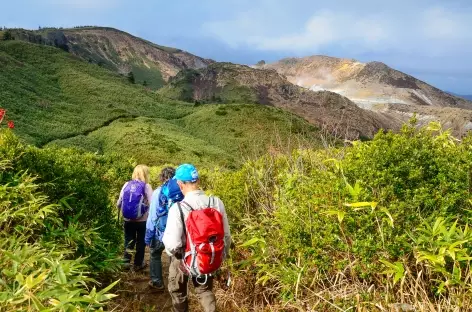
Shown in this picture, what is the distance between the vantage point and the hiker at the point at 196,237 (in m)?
4.77

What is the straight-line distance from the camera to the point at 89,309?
353 centimetres

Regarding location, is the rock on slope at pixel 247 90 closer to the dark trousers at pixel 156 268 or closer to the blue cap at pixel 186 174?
the dark trousers at pixel 156 268

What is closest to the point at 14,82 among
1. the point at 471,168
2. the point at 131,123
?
the point at 131,123

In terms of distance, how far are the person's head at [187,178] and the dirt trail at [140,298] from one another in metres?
2.07

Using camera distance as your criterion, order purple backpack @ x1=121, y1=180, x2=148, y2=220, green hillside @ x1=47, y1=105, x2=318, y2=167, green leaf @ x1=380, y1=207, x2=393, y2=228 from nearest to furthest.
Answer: green leaf @ x1=380, y1=207, x2=393, y2=228 → purple backpack @ x1=121, y1=180, x2=148, y2=220 → green hillside @ x1=47, y1=105, x2=318, y2=167

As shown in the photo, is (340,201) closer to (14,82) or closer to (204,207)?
(204,207)

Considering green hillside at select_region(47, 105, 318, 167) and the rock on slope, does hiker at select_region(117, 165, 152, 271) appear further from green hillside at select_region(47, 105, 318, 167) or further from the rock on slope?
the rock on slope

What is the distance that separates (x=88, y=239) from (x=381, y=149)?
4.08m

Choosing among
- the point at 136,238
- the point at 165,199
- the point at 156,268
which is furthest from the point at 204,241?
the point at 136,238

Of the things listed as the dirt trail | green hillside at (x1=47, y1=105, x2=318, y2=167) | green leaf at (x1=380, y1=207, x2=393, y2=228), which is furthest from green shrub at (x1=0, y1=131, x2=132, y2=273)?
green hillside at (x1=47, y1=105, x2=318, y2=167)

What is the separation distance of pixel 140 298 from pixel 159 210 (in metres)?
1.45

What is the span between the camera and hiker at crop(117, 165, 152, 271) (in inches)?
A: 307

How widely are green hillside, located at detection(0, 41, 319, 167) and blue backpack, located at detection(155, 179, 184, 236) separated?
113 feet

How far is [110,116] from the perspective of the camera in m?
74.0
